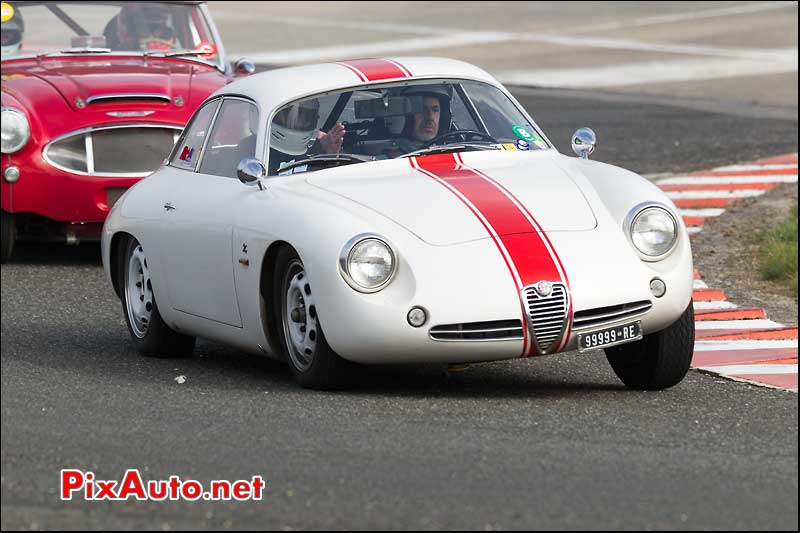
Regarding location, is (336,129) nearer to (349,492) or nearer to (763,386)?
(763,386)

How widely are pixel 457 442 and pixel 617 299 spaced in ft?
3.67

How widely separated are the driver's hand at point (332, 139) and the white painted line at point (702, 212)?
5819 mm

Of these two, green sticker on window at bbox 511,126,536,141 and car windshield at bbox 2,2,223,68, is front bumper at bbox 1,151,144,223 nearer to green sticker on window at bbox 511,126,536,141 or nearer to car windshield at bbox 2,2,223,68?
car windshield at bbox 2,2,223,68

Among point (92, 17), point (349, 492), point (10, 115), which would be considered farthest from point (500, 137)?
point (92, 17)

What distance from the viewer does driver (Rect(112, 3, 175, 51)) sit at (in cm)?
1179

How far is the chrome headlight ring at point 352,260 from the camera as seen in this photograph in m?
6.42

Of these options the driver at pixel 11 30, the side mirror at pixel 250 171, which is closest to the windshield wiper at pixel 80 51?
the driver at pixel 11 30

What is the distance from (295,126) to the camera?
758cm

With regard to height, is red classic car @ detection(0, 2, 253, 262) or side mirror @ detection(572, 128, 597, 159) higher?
side mirror @ detection(572, 128, 597, 159)

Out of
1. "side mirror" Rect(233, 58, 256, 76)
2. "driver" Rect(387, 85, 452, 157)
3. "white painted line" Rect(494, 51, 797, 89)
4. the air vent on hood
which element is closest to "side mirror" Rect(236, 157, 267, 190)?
"driver" Rect(387, 85, 452, 157)

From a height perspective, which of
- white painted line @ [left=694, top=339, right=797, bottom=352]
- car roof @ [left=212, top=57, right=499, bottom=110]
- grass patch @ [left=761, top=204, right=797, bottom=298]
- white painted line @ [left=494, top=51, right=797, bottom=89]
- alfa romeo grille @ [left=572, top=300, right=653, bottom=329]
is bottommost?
white painted line @ [left=494, top=51, right=797, bottom=89]

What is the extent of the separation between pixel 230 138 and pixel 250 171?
2.41 ft

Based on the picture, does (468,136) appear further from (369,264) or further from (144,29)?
(144,29)

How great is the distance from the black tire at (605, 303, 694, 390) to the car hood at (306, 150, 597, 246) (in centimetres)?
55
